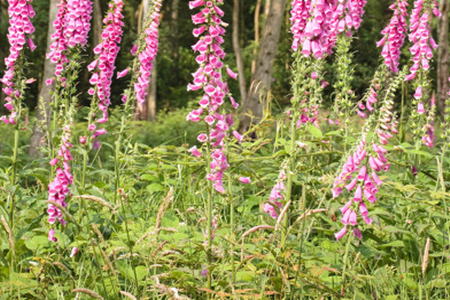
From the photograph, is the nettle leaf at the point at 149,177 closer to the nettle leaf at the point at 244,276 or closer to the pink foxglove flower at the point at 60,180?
the pink foxglove flower at the point at 60,180

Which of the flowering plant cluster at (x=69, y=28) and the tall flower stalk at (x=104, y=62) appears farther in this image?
the flowering plant cluster at (x=69, y=28)

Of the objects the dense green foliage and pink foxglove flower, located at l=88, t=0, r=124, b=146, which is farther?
pink foxglove flower, located at l=88, t=0, r=124, b=146

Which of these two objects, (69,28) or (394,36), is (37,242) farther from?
(394,36)

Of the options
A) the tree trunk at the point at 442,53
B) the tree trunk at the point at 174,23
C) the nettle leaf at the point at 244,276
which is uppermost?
the tree trunk at the point at 174,23

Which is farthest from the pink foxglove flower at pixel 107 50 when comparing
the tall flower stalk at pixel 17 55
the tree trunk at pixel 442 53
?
the tree trunk at pixel 442 53

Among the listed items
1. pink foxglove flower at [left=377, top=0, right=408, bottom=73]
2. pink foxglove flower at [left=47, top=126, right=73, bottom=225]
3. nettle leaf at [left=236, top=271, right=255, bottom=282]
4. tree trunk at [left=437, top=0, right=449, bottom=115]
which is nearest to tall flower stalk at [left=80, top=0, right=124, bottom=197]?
pink foxglove flower at [left=47, top=126, right=73, bottom=225]

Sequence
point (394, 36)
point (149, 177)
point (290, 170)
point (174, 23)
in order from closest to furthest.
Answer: point (290, 170), point (149, 177), point (394, 36), point (174, 23)

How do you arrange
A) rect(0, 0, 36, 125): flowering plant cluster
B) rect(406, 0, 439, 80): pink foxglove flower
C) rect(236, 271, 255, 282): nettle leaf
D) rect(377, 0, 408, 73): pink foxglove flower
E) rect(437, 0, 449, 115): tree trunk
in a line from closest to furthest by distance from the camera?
rect(236, 271, 255, 282): nettle leaf → rect(0, 0, 36, 125): flowering plant cluster → rect(406, 0, 439, 80): pink foxglove flower → rect(377, 0, 408, 73): pink foxglove flower → rect(437, 0, 449, 115): tree trunk

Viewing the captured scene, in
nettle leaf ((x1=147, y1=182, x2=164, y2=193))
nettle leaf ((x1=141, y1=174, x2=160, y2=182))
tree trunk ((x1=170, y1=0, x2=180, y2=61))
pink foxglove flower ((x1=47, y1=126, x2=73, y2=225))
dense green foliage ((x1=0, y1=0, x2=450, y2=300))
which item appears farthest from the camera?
tree trunk ((x1=170, y1=0, x2=180, y2=61))

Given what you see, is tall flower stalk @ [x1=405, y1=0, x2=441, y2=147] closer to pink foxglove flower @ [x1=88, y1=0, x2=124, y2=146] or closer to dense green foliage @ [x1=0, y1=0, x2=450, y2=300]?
dense green foliage @ [x1=0, y1=0, x2=450, y2=300]

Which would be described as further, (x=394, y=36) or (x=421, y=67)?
(x=394, y=36)

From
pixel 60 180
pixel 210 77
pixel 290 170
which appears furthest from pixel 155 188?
pixel 210 77

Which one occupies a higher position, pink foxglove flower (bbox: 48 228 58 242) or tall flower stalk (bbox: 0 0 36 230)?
tall flower stalk (bbox: 0 0 36 230)

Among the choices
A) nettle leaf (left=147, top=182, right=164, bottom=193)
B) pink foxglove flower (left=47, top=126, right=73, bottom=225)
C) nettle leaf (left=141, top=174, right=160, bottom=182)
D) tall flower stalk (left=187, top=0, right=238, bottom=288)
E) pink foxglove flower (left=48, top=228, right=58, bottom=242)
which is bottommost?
pink foxglove flower (left=48, top=228, right=58, bottom=242)
